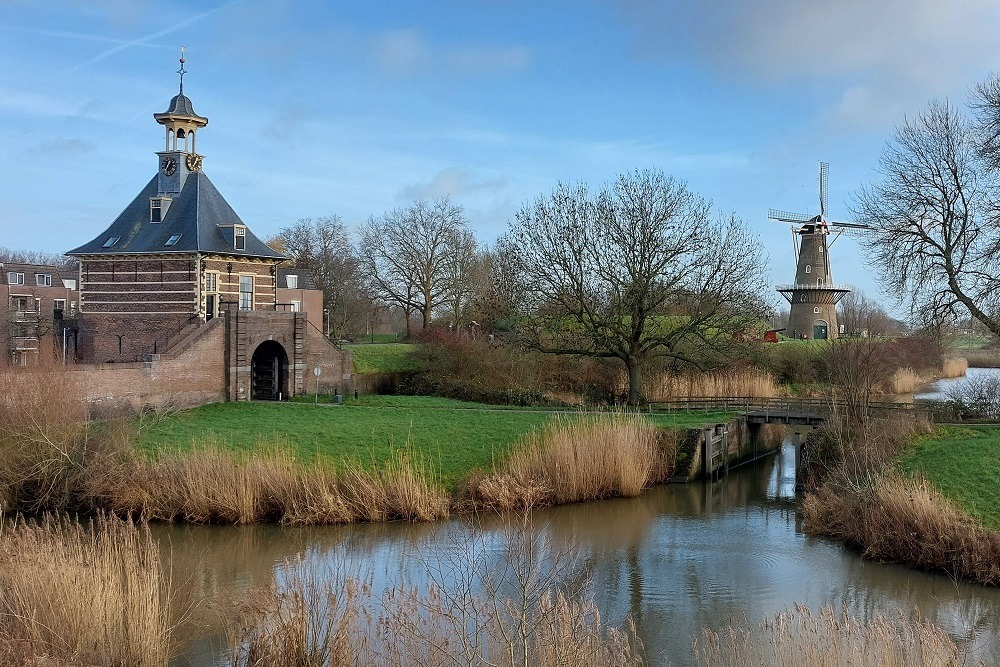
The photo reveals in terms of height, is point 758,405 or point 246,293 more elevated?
point 246,293

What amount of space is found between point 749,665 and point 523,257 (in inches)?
859

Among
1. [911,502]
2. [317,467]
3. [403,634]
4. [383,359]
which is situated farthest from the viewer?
[383,359]

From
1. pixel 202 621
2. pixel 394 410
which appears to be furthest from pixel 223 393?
pixel 202 621

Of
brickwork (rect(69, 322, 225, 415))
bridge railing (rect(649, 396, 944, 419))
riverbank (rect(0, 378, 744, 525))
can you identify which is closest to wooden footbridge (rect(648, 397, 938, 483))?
bridge railing (rect(649, 396, 944, 419))

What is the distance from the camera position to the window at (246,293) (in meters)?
29.7

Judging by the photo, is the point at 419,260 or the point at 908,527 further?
the point at 419,260

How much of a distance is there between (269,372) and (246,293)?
108 inches

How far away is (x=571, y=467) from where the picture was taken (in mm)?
18375

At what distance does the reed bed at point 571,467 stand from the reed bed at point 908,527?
4100 millimetres

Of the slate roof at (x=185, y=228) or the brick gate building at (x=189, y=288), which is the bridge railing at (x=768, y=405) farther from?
the slate roof at (x=185, y=228)

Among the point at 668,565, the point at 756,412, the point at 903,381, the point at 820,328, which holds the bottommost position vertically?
the point at 668,565

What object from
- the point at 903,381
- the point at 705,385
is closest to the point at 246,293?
the point at 705,385

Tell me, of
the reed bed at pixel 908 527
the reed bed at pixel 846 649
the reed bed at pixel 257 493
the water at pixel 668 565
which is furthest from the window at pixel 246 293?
the reed bed at pixel 846 649

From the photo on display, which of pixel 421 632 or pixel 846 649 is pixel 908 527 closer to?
pixel 846 649
